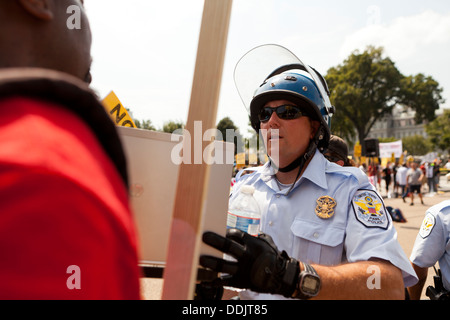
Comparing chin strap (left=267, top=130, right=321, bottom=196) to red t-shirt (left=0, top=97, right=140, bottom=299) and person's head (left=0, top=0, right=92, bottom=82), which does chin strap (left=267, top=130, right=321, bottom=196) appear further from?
red t-shirt (left=0, top=97, right=140, bottom=299)

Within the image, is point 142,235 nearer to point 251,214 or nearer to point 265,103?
point 251,214

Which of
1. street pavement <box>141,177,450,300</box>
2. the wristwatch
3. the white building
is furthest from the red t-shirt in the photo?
the white building

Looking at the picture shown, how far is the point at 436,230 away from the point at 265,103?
1.67 m

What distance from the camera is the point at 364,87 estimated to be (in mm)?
45438

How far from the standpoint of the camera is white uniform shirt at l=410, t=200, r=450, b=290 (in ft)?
8.50

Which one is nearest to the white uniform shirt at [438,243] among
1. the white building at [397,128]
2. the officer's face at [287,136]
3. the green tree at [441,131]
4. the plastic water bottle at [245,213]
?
the officer's face at [287,136]

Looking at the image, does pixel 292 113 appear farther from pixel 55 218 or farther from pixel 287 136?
pixel 55 218

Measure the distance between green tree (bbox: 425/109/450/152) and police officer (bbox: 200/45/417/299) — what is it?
55.0 metres

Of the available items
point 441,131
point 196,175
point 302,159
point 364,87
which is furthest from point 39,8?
point 441,131

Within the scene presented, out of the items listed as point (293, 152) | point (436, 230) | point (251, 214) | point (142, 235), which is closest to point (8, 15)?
point (142, 235)

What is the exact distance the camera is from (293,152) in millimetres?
2309

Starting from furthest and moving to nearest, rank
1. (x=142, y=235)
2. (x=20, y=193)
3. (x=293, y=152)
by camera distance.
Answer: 1. (x=293, y=152)
2. (x=142, y=235)
3. (x=20, y=193)

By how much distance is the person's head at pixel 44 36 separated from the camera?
71 centimetres

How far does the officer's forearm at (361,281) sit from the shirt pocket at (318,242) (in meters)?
0.24
